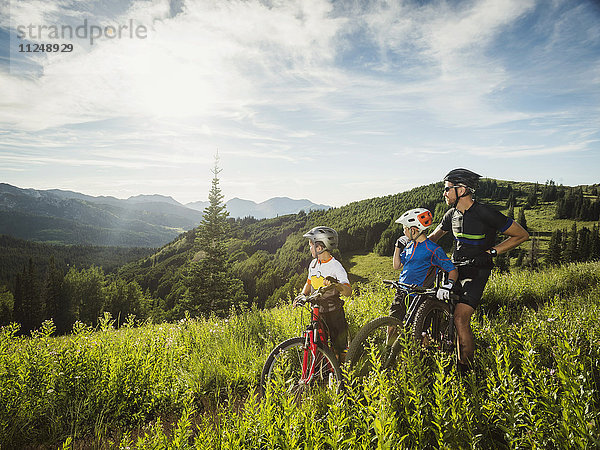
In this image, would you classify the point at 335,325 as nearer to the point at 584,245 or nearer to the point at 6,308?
the point at 584,245

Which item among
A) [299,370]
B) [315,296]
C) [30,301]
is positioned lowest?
[30,301]

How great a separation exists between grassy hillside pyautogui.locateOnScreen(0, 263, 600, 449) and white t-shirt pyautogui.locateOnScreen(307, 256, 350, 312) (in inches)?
42.6

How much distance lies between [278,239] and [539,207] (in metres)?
127

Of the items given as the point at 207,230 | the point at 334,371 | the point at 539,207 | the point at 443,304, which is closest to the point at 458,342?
the point at 443,304

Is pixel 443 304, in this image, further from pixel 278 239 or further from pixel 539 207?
pixel 278 239

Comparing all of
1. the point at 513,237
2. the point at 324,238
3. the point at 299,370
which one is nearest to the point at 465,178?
the point at 513,237

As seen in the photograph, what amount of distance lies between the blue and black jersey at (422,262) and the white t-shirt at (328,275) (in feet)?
3.39

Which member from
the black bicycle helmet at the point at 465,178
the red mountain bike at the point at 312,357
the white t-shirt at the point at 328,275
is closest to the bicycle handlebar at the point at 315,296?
the red mountain bike at the point at 312,357

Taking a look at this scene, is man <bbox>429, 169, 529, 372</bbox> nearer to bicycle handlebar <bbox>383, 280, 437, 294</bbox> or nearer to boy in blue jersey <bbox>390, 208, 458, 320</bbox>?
boy in blue jersey <bbox>390, 208, 458, 320</bbox>

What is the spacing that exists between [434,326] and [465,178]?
220 cm

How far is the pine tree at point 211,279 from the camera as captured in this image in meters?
35.4

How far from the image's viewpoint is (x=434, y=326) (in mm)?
4895

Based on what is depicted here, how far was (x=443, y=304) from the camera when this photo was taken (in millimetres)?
4809

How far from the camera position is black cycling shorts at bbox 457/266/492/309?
179 inches
